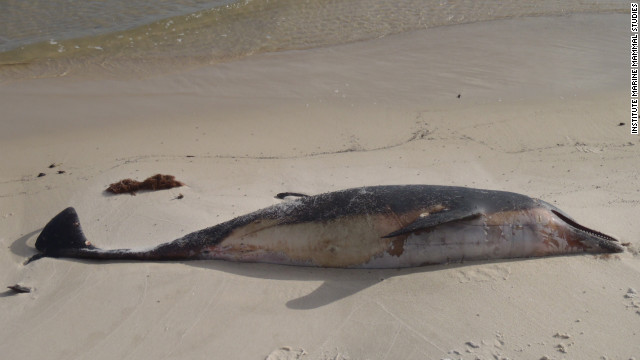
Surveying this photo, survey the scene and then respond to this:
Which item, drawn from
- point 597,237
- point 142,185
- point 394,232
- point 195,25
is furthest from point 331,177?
point 195,25

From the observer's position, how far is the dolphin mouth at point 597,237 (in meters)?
4.28

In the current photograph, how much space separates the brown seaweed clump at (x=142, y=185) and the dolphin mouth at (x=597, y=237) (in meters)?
3.88

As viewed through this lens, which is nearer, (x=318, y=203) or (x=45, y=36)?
(x=318, y=203)

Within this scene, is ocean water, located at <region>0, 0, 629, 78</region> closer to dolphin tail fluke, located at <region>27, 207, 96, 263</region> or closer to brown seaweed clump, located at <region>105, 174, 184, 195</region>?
brown seaweed clump, located at <region>105, 174, 184, 195</region>

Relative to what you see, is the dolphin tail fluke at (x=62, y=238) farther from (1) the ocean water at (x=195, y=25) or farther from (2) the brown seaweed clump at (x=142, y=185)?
(1) the ocean water at (x=195, y=25)

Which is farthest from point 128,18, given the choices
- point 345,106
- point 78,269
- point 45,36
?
point 78,269

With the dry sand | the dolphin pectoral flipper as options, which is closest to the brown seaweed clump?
the dry sand

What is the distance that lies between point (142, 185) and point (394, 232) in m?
3.05

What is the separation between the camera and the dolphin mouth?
14.0ft

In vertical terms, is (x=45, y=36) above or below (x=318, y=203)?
above

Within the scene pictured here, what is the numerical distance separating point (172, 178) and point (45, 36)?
7566mm

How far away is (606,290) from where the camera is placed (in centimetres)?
388

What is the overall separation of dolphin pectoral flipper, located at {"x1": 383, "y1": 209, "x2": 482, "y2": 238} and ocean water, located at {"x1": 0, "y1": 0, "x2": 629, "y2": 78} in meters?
6.93

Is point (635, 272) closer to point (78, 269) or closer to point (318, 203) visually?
point (318, 203)
